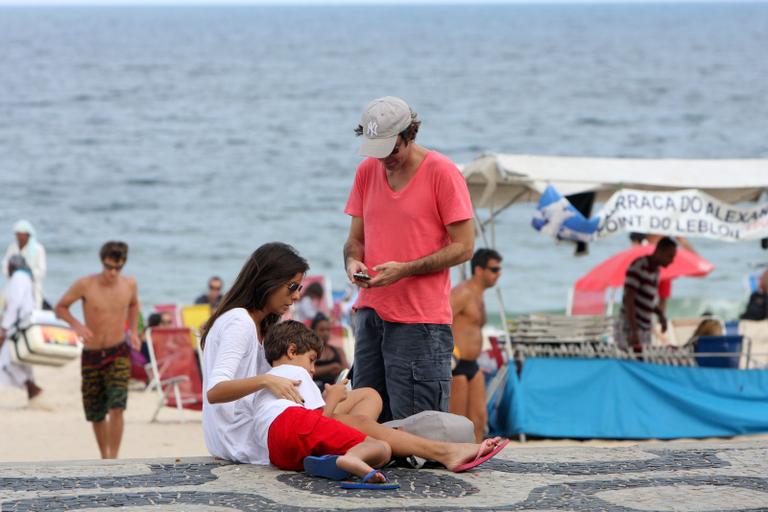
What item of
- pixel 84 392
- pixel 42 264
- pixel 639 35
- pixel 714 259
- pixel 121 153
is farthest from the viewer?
pixel 639 35

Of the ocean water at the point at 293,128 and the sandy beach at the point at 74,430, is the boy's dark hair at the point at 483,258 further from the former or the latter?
the ocean water at the point at 293,128

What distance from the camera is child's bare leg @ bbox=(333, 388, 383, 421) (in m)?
5.29

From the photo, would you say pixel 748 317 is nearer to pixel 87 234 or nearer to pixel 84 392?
pixel 84 392

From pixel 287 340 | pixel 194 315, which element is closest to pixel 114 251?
pixel 287 340

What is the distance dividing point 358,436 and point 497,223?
83.5ft

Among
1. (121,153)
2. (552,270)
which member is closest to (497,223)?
(552,270)

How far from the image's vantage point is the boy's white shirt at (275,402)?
5.18 metres

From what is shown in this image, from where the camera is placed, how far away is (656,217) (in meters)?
9.12

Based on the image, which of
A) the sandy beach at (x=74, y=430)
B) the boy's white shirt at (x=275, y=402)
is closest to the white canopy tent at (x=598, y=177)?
the sandy beach at (x=74, y=430)

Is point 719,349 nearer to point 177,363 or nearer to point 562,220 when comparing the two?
point 562,220

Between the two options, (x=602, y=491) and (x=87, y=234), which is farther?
(x=87, y=234)

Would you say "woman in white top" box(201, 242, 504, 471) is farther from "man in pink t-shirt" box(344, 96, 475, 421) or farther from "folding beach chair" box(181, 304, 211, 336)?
"folding beach chair" box(181, 304, 211, 336)

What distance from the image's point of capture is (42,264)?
13875 mm

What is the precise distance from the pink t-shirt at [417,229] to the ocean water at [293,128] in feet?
52.3
